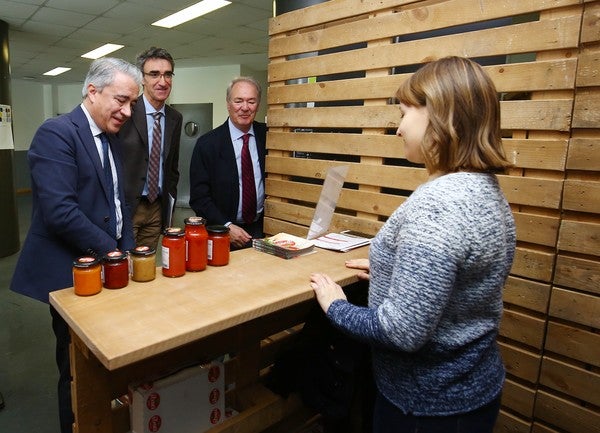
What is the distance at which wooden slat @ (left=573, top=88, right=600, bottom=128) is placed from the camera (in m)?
1.59

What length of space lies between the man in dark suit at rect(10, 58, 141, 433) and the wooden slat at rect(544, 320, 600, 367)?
6.16 feet

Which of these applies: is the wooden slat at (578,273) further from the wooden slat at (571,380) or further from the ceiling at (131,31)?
the ceiling at (131,31)

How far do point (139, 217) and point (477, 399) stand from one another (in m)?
2.33

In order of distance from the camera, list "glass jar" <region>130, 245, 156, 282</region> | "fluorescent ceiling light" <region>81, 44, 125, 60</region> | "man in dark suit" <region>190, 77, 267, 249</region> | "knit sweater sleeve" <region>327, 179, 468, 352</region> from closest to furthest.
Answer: "knit sweater sleeve" <region>327, 179, 468, 352</region> → "glass jar" <region>130, 245, 156, 282</region> → "man in dark suit" <region>190, 77, 267, 249</region> → "fluorescent ceiling light" <region>81, 44, 125, 60</region>

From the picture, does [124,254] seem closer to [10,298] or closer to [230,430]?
[230,430]

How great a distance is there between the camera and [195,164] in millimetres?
2854

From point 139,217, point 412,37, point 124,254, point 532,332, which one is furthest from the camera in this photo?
point 139,217

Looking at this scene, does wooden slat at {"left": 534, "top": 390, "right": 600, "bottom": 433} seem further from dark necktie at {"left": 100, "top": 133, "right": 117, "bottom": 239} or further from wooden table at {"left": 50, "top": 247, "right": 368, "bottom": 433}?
dark necktie at {"left": 100, "top": 133, "right": 117, "bottom": 239}

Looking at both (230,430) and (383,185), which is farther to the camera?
(383,185)

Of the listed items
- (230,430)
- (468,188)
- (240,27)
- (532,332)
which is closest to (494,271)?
(468,188)

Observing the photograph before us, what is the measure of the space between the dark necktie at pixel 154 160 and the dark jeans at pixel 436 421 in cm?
213

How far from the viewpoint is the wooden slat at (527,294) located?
1778mm

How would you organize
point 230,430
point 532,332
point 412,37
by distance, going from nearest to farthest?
point 230,430 < point 532,332 < point 412,37

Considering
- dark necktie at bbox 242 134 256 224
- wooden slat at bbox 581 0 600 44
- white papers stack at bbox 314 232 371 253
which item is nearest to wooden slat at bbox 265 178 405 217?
dark necktie at bbox 242 134 256 224
